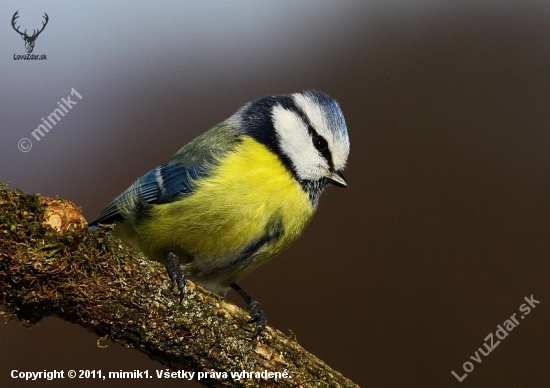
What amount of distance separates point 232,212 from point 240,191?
0.09 metres

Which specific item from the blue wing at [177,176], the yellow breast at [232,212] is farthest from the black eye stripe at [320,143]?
the blue wing at [177,176]

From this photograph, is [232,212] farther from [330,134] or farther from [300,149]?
[330,134]

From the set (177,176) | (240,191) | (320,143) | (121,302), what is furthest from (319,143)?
(121,302)

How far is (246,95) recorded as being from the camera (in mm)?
3920

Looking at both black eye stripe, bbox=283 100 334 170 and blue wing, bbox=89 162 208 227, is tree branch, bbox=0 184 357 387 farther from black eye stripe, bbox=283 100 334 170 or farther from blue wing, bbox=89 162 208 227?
black eye stripe, bbox=283 100 334 170

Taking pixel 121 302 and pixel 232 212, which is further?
pixel 232 212

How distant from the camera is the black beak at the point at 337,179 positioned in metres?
2.30

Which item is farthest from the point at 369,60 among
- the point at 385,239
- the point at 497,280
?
the point at 497,280

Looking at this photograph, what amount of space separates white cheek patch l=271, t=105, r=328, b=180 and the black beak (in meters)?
0.05

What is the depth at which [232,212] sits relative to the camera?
2.10 meters

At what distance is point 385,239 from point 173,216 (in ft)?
5.50

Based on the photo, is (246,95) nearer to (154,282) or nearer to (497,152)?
(497,152)

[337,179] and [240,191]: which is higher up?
[337,179]

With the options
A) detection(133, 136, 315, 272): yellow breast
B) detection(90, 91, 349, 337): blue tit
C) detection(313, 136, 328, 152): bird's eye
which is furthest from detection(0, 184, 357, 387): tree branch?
detection(313, 136, 328, 152): bird's eye
